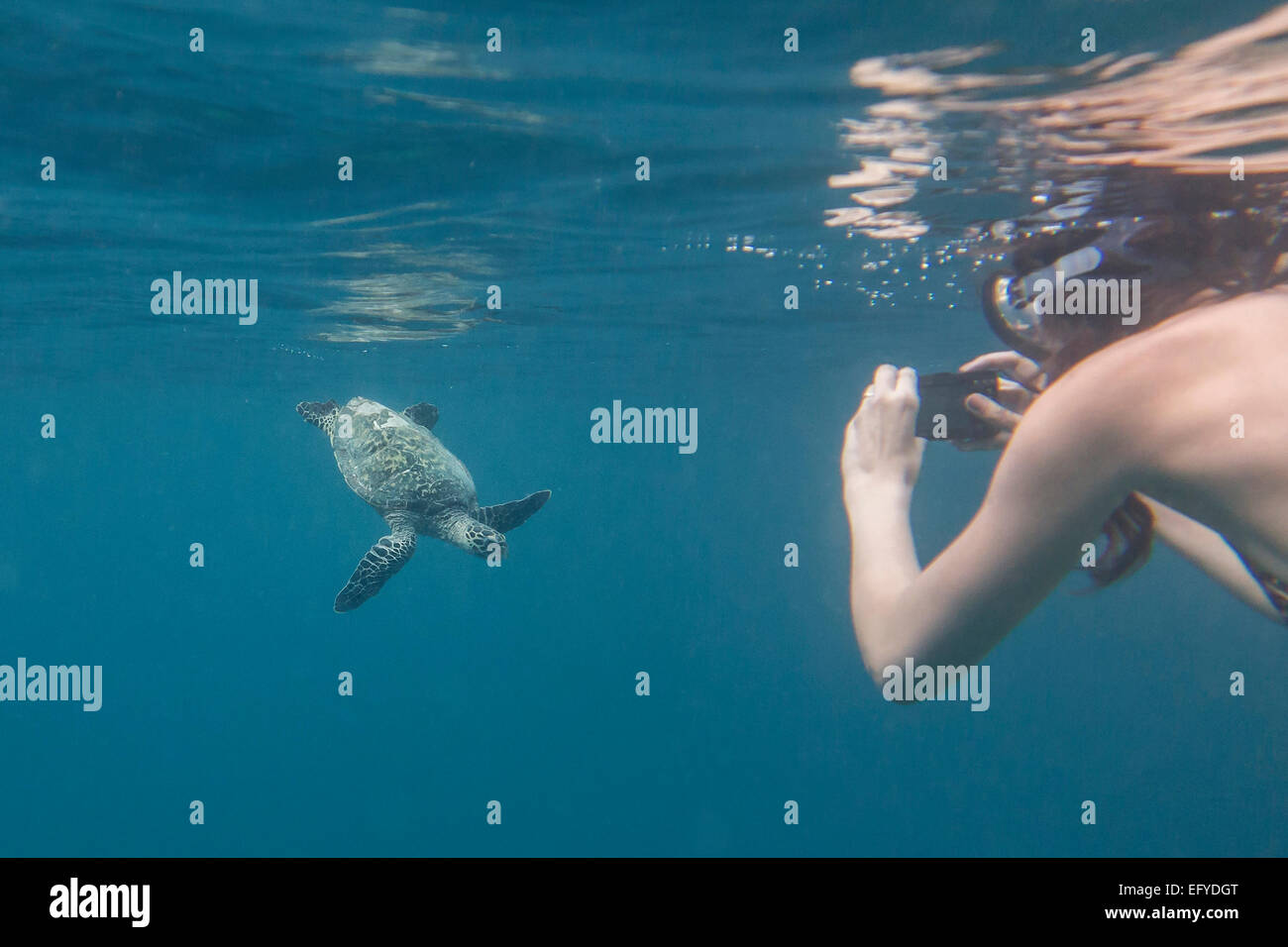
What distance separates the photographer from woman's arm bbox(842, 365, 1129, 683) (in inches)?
70.6

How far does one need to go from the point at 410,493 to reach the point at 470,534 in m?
1.41

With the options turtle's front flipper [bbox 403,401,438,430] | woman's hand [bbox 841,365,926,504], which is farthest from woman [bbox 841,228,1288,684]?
turtle's front flipper [bbox 403,401,438,430]

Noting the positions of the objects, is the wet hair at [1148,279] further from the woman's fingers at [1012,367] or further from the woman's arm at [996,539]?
the woman's arm at [996,539]

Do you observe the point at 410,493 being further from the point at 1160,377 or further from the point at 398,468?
the point at 1160,377

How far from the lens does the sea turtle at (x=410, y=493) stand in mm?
10219

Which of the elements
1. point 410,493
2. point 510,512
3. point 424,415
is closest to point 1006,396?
point 510,512

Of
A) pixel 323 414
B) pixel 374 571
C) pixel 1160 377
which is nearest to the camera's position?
pixel 1160 377

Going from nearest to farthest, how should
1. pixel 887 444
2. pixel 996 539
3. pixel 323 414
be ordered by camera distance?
pixel 996 539, pixel 887 444, pixel 323 414

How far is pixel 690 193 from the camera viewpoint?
10.9 metres

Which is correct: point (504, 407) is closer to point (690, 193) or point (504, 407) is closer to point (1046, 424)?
point (690, 193)

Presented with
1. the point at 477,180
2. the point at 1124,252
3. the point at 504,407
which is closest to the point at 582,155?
the point at 477,180

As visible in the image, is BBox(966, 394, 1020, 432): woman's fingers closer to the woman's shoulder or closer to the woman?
the woman

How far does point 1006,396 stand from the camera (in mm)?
2895
